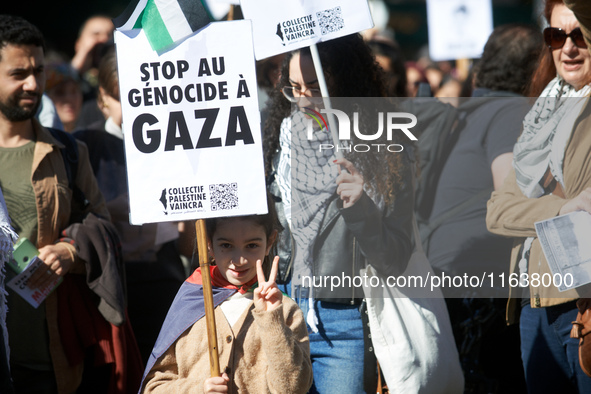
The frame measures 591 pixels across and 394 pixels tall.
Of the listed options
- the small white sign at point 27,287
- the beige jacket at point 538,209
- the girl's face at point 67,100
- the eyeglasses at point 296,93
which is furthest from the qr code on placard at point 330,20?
the girl's face at point 67,100

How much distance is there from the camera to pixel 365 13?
3463mm

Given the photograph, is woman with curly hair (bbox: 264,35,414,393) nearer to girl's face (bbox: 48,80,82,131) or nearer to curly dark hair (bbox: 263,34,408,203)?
curly dark hair (bbox: 263,34,408,203)

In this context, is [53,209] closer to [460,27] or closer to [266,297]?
[266,297]

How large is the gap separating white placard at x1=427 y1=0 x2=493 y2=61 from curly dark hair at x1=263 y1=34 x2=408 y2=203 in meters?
4.47

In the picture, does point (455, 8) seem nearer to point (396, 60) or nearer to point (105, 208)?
point (396, 60)

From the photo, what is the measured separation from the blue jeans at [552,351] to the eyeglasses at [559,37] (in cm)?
113

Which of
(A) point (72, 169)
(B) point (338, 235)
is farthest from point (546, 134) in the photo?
(A) point (72, 169)

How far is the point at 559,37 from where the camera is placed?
3.40 m

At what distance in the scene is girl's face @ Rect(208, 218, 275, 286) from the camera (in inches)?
119

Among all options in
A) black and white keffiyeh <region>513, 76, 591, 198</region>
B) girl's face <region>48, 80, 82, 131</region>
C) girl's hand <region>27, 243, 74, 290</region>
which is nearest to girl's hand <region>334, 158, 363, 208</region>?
black and white keffiyeh <region>513, 76, 591, 198</region>

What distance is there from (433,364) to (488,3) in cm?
543

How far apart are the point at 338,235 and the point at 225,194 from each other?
0.66 metres

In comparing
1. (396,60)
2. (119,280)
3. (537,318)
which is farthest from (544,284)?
(396,60)

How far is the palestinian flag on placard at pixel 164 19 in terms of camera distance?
292 centimetres
